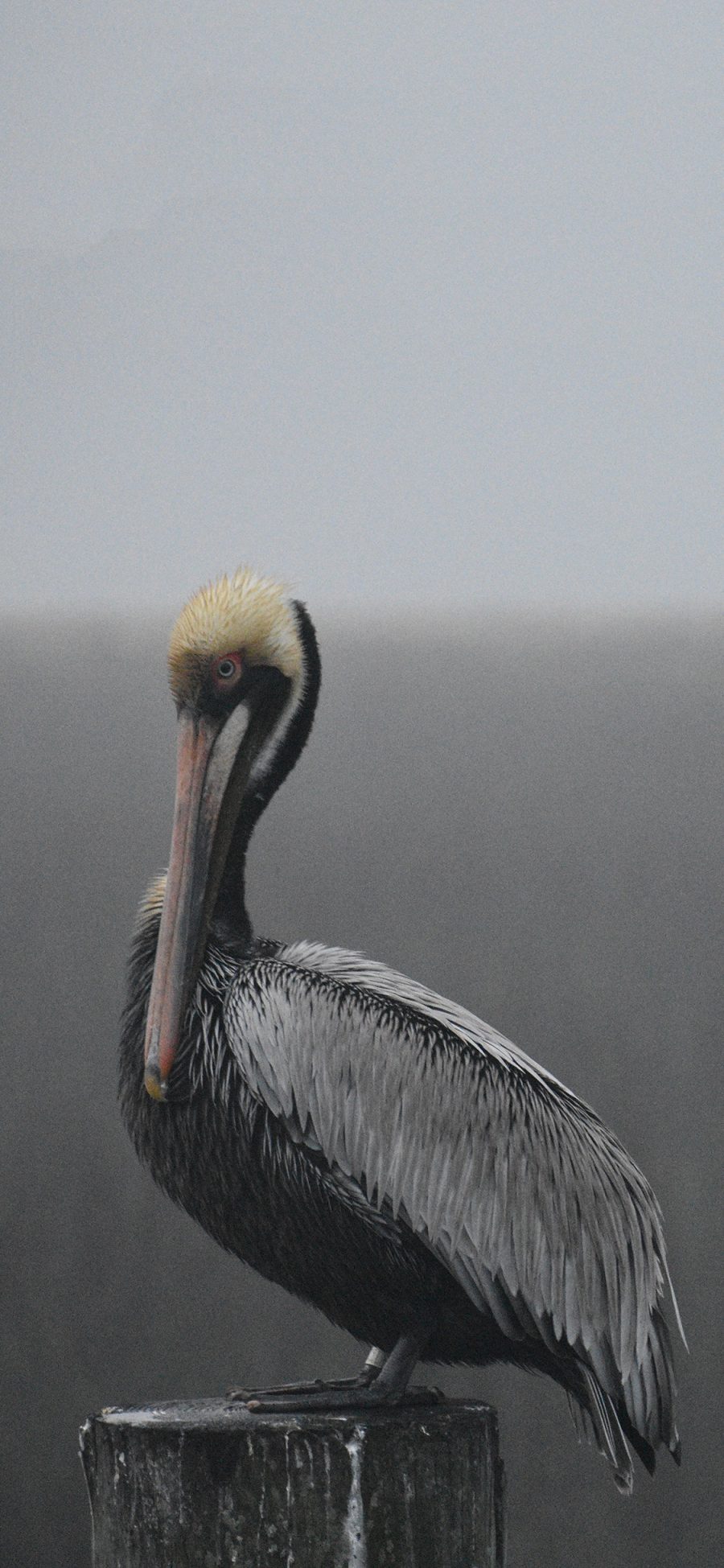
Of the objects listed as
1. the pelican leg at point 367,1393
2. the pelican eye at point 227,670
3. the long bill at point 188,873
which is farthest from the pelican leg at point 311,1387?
the pelican eye at point 227,670

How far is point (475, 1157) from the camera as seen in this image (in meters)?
1.61

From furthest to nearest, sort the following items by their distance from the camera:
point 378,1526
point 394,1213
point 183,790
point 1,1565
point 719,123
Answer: point 719,123
point 1,1565
point 183,790
point 394,1213
point 378,1526

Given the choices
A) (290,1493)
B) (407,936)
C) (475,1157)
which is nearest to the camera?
(290,1493)

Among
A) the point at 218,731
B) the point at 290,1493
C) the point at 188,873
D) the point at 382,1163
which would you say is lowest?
the point at 290,1493

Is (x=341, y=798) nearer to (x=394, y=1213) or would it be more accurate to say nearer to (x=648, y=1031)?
(x=648, y=1031)

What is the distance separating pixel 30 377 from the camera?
3.11m

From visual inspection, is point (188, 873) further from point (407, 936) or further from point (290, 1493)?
point (407, 936)

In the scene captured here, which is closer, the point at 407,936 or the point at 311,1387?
the point at 311,1387

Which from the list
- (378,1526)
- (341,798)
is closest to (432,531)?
(341,798)

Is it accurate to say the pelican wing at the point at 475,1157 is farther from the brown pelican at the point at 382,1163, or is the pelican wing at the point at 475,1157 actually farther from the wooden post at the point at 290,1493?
the wooden post at the point at 290,1493

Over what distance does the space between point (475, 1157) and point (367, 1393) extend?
261 millimetres

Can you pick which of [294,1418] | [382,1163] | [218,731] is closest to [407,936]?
[218,731]

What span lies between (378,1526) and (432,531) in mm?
2002

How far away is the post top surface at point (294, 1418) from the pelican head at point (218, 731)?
0.37m
